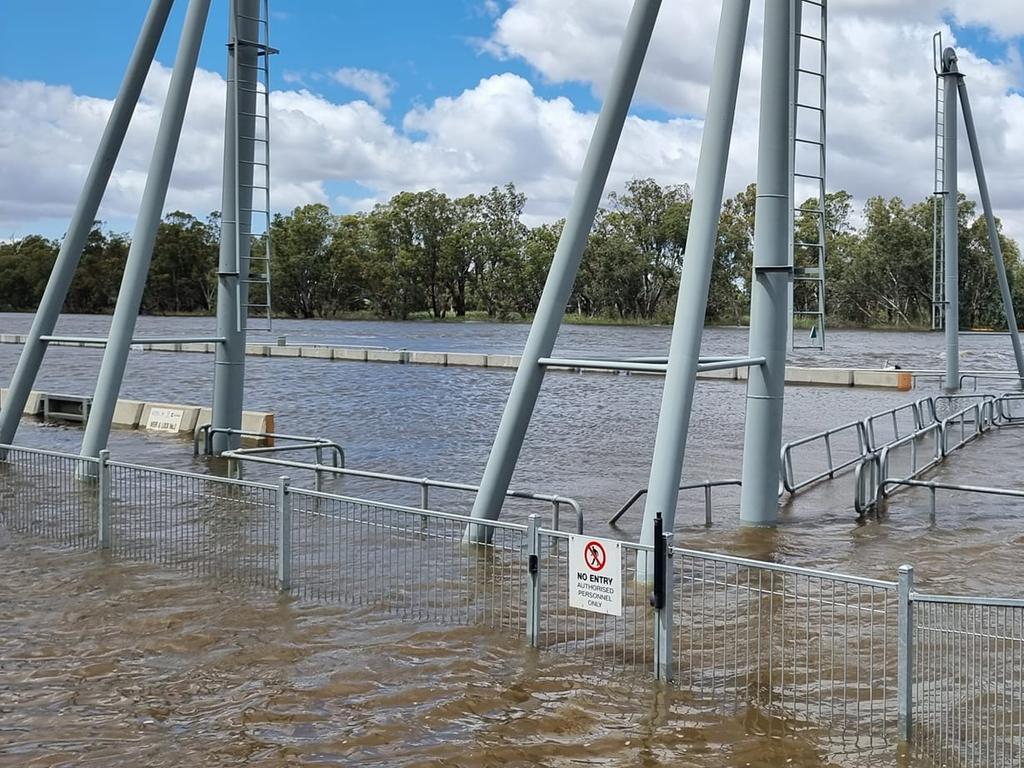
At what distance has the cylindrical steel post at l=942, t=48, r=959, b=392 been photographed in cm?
3005

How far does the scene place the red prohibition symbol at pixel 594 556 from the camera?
7.36 metres

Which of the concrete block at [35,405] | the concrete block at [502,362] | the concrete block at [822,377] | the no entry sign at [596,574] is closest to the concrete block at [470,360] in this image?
the concrete block at [502,362]

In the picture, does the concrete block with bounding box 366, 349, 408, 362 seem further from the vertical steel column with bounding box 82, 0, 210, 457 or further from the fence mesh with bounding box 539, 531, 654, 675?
the fence mesh with bounding box 539, 531, 654, 675

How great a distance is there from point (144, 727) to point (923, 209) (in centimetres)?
13396

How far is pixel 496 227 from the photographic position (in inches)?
5822

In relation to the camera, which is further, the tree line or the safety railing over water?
the tree line

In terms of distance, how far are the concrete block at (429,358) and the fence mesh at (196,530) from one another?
47135 mm

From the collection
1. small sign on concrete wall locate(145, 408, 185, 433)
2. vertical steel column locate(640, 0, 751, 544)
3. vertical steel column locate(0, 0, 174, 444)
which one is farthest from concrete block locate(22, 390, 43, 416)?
vertical steel column locate(640, 0, 751, 544)

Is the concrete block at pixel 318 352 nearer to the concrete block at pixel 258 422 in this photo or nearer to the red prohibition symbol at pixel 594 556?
the concrete block at pixel 258 422

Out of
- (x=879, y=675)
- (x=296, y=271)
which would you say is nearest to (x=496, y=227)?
(x=296, y=271)

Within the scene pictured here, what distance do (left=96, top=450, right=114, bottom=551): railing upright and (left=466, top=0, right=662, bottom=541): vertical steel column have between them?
12.3 ft

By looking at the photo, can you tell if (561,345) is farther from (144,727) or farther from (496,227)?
(144,727)

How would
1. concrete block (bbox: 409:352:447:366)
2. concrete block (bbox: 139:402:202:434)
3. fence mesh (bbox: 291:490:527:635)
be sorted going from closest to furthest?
fence mesh (bbox: 291:490:527:635) < concrete block (bbox: 139:402:202:434) < concrete block (bbox: 409:352:447:366)

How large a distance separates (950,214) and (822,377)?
12937mm
